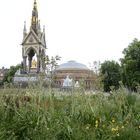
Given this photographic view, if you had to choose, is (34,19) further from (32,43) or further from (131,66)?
(131,66)

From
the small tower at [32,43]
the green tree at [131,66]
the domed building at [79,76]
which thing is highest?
the small tower at [32,43]

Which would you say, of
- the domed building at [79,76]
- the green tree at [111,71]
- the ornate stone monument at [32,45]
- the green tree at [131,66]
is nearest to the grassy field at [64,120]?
the domed building at [79,76]

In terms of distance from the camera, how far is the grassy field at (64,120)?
817 cm

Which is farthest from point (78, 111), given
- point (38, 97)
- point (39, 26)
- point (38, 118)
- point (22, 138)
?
point (39, 26)

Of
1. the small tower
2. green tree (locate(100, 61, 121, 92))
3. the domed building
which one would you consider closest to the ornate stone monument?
the small tower

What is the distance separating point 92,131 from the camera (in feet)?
28.3

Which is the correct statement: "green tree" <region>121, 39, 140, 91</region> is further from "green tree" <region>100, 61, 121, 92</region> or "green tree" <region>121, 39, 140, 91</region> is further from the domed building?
"green tree" <region>100, 61, 121, 92</region>

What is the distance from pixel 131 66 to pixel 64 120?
153ft

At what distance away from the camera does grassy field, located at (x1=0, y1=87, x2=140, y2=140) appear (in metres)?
8.17

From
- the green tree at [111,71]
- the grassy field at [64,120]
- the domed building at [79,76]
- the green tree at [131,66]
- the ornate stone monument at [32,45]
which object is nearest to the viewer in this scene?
the grassy field at [64,120]

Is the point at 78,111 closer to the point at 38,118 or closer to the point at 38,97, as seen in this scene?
the point at 38,97

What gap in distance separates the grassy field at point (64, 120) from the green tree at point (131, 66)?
41.1 meters

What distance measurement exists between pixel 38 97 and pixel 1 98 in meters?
0.98

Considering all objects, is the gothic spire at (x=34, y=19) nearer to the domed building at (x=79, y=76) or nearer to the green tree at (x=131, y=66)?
the green tree at (x=131, y=66)
